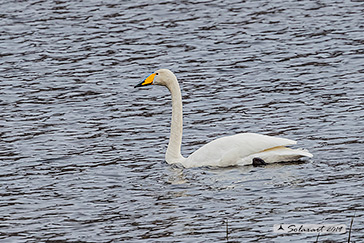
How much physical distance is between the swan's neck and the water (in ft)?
0.78

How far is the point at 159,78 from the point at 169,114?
3.11 meters

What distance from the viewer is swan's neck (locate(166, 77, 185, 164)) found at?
14.3 m

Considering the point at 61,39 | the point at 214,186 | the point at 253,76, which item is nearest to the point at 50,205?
the point at 214,186

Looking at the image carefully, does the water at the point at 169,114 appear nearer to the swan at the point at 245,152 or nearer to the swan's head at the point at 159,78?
the swan at the point at 245,152

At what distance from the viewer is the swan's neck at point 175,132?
1430 centimetres

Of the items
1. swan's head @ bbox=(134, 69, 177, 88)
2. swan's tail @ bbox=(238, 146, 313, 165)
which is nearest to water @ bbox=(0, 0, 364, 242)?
swan's tail @ bbox=(238, 146, 313, 165)

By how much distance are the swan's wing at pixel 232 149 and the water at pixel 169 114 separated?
0.76 ft

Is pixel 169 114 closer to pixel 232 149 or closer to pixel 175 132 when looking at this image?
pixel 175 132

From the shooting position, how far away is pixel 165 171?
45.5 ft

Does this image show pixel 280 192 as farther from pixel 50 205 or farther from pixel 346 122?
pixel 346 122

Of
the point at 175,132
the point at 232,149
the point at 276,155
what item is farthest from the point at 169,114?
the point at 276,155

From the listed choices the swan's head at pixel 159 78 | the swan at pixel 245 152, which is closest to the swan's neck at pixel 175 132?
the swan's head at pixel 159 78

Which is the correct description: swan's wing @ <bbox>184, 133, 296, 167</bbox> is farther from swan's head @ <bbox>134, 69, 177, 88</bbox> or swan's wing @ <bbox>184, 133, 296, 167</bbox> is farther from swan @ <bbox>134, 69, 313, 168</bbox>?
swan's head @ <bbox>134, 69, 177, 88</bbox>

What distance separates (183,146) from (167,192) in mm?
3174
